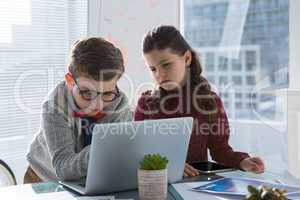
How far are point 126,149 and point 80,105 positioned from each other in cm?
35

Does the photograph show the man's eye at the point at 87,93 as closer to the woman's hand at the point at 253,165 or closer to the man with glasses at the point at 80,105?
the man with glasses at the point at 80,105

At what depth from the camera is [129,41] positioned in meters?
2.76

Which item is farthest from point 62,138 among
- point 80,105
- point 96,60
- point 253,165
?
point 253,165

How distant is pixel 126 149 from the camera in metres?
1.10

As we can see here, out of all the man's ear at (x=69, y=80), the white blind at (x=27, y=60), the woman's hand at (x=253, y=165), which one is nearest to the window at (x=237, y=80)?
the white blind at (x=27, y=60)

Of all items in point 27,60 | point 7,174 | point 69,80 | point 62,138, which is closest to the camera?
point 62,138

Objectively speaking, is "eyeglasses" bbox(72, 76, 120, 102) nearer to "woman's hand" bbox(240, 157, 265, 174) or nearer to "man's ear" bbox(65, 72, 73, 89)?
"man's ear" bbox(65, 72, 73, 89)

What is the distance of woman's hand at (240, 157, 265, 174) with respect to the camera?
1390 mm

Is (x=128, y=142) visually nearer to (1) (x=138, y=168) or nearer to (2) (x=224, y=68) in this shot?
(1) (x=138, y=168)

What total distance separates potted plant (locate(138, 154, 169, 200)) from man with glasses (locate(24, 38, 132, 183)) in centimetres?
20

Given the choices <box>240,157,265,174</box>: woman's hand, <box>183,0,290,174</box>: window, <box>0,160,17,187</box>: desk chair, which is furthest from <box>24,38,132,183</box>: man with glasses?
<box>183,0,290,174</box>: window

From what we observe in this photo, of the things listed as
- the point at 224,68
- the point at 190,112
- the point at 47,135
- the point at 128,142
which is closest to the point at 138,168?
the point at 128,142

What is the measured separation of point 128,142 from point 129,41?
5.69 ft

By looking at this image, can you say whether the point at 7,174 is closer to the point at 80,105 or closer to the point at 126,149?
the point at 80,105
